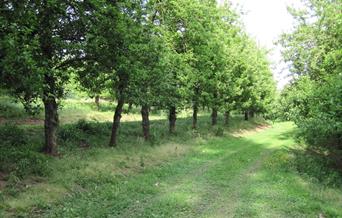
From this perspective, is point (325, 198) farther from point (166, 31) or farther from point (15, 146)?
point (166, 31)

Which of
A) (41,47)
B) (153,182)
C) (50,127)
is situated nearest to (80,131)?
(50,127)

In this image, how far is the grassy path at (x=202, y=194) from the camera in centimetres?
1174

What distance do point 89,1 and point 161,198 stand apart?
8742 mm

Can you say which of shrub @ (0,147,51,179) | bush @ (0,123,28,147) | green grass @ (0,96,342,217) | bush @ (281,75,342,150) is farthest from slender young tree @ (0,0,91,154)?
bush @ (281,75,342,150)

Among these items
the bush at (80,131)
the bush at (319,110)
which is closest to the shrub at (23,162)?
the bush at (80,131)

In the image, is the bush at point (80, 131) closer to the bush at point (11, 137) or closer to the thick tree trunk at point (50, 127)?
the bush at point (11, 137)

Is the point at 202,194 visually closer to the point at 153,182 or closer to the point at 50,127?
the point at 153,182

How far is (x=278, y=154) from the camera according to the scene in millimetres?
26422

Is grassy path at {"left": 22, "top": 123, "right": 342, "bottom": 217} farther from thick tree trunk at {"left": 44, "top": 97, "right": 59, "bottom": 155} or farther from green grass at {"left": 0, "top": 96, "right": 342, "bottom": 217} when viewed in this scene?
thick tree trunk at {"left": 44, "top": 97, "right": 59, "bottom": 155}

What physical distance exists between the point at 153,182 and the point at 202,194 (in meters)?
2.74

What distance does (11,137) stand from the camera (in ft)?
58.1

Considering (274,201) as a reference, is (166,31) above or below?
above

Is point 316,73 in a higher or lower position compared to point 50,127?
higher

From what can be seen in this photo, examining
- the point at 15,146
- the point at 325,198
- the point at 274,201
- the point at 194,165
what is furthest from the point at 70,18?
the point at 325,198
